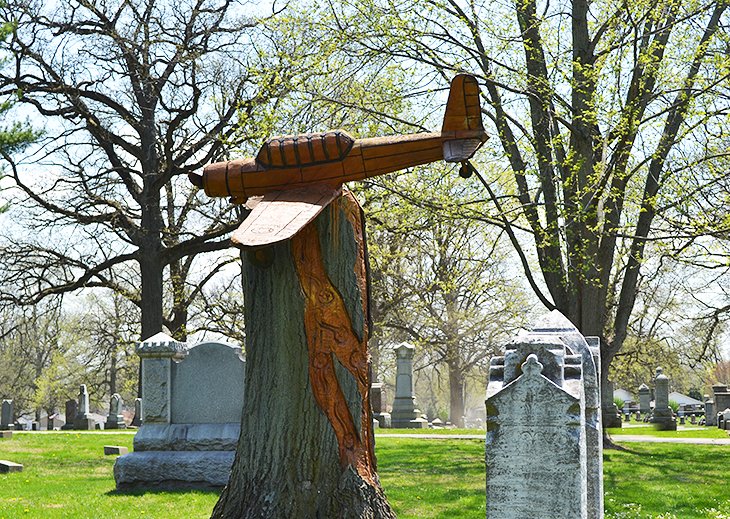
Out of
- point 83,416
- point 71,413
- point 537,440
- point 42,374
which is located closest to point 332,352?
point 537,440

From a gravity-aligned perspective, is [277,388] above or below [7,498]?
above

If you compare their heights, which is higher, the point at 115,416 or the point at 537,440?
the point at 537,440

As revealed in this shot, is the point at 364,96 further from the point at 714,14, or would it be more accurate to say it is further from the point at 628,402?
the point at 628,402

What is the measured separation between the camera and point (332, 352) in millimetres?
6734

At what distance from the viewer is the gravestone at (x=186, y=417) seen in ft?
38.6

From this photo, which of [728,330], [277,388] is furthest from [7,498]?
[728,330]

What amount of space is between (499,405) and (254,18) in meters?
22.5

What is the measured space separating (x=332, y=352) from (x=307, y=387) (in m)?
0.32

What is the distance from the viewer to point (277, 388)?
672cm

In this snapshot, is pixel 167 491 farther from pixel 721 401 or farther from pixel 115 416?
pixel 721 401

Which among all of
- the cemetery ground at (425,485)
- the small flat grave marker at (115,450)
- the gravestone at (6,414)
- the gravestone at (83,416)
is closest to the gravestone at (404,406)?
the cemetery ground at (425,485)

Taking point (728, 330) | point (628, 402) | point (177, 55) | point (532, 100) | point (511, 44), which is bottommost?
point (628, 402)

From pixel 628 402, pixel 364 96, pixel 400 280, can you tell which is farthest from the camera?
pixel 628 402

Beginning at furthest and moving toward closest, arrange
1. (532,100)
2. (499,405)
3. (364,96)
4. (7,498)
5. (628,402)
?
(628,402), (364,96), (532,100), (7,498), (499,405)
